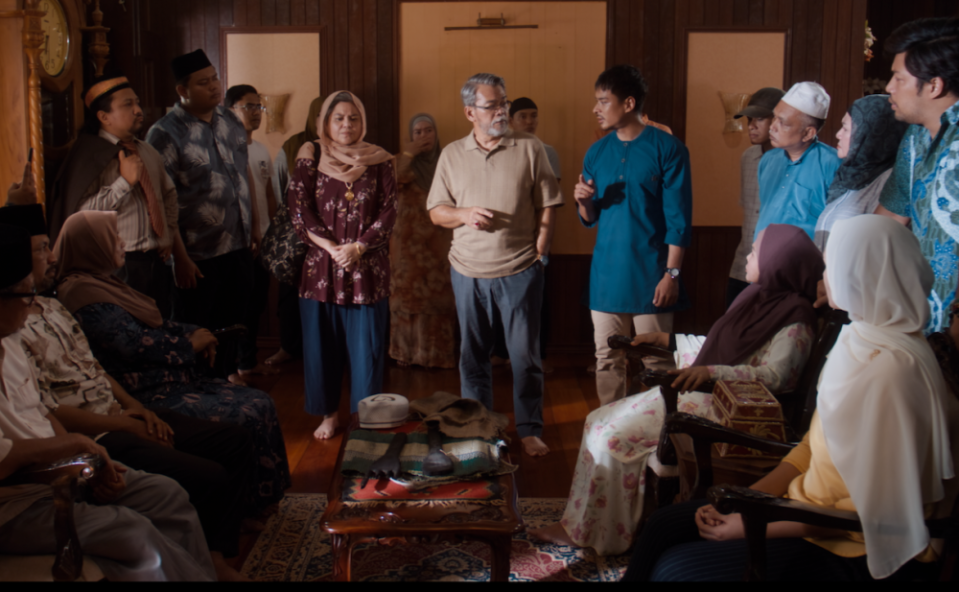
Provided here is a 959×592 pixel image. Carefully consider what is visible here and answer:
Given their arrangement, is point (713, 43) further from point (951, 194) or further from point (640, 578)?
point (640, 578)

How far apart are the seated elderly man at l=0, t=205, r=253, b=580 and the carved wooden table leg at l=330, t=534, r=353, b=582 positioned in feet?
1.36

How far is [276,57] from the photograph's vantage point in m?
4.65

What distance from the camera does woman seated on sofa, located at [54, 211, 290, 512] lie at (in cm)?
233

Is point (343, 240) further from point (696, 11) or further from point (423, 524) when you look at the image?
point (696, 11)

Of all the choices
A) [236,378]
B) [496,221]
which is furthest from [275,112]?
[496,221]

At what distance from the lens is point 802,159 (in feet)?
9.75

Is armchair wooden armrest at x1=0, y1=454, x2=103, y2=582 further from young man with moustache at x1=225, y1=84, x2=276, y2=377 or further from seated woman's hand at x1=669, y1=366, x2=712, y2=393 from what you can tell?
young man with moustache at x1=225, y1=84, x2=276, y2=377

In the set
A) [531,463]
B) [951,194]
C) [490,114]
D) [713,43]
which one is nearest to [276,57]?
[490,114]

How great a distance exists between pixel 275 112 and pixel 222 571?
3204 mm

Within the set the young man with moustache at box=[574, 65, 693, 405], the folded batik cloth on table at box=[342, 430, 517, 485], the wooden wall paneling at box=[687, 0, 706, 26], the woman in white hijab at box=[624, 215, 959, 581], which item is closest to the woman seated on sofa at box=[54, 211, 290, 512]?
the folded batik cloth on table at box=[342, 430, 517, 485]

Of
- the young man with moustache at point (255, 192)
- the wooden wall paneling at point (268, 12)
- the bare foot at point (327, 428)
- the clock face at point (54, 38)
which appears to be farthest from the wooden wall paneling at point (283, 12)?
the bare foot at point (327, 428)

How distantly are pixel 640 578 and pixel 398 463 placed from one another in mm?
669

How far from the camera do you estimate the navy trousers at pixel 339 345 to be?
10.9 ft

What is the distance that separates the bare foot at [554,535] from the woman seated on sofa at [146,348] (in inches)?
35.0
